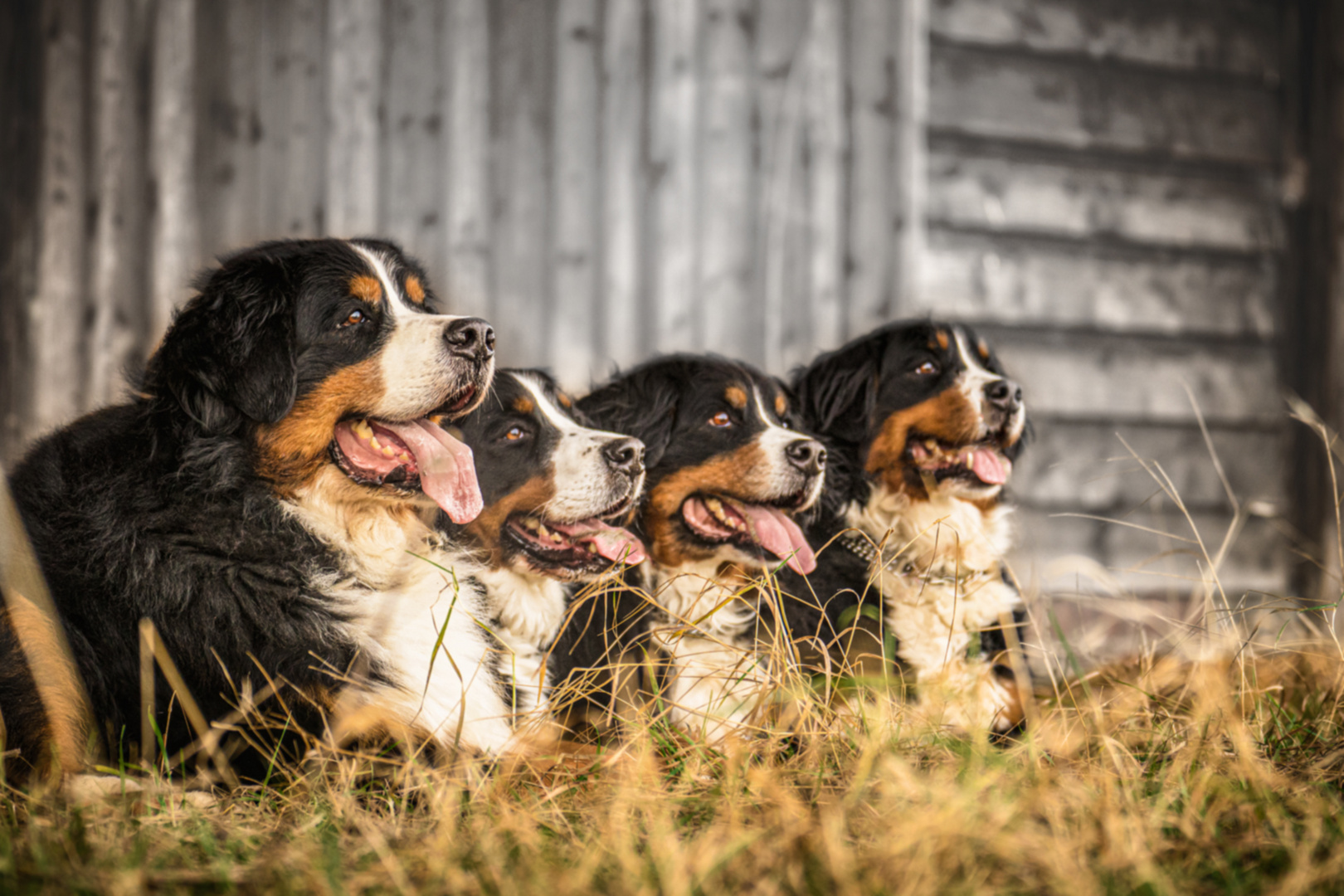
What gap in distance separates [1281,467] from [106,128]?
645 centimetres

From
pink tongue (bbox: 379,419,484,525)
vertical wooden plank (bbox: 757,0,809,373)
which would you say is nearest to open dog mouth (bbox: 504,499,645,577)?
pink tongue (bbox: 379,419,484,525)

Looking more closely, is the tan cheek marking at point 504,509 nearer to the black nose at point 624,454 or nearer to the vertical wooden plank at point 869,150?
the black nose at point 624,454

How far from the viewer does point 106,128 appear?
438cm

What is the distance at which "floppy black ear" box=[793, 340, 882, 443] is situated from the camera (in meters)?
2.98

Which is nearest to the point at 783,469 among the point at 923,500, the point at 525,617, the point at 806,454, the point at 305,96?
the point at 806,454

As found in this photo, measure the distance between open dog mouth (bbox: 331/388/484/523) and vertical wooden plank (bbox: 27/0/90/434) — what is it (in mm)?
3008

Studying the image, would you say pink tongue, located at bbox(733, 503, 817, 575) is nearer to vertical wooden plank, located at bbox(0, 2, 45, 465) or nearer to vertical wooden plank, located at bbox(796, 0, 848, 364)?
vertical wooden plank, located at bbox(796, 0, 848, 364)

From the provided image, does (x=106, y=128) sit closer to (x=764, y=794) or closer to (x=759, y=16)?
(x=759, y=16)

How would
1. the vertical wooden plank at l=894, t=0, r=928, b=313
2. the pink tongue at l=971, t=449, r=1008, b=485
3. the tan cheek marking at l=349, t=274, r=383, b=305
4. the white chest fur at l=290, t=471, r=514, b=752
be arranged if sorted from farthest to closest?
the vertical wooden plank at l=894, t=0, r=928, b=313 < the pink tongue at l=971, t=449, r=1008, b=485 < the tan cheek marking at l=349, t=274, r=383, b=305 < the white chest fur at l=290, t=471, r=514, b=752

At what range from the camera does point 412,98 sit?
439 centimetres

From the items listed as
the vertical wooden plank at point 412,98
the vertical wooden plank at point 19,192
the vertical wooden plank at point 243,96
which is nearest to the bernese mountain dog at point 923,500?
the vertical wooden plank at point 412,98

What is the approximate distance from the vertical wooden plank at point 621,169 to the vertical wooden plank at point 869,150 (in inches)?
41.0

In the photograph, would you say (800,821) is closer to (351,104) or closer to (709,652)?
(709,652)

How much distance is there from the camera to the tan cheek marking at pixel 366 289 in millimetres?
2236
